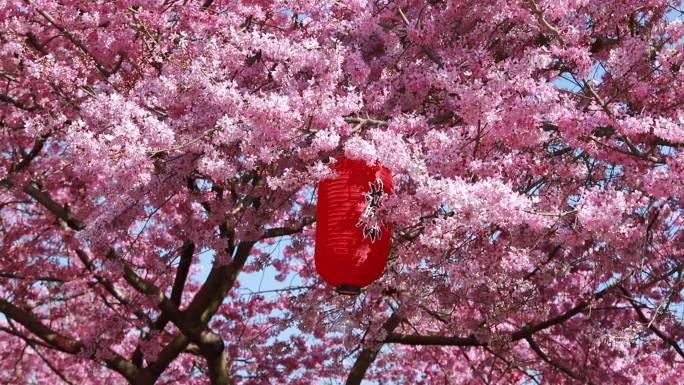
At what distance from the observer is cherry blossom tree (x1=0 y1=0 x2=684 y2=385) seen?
16.2 ft

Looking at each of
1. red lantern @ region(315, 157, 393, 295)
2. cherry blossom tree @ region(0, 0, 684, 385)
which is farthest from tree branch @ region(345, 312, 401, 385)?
red lantern @ region(315, 157, 393, 295)

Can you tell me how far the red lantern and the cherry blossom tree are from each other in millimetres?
135

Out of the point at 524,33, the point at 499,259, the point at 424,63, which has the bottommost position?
the point at 499,259

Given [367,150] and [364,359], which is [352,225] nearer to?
[367,150]

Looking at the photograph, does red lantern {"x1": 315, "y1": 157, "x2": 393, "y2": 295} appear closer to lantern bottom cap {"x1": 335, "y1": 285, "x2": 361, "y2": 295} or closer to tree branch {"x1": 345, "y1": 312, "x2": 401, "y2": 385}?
lantern bottom cap {"x1": 335, "y1": 285, "x2": 361, "y2": 295}

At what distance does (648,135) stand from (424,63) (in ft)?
5.69

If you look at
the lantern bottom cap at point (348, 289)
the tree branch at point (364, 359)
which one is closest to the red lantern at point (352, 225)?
the lantern bottom cap at point (348, 289)

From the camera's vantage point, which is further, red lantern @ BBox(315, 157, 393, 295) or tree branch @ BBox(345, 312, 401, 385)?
tree branch @ BBox(345, 312, 401, 385)

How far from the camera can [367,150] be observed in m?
4.73

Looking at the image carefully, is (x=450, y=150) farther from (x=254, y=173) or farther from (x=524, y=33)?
(x=254, y=173)

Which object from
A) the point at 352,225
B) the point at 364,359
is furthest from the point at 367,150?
the point at 364,359

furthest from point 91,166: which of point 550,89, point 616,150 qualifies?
point 616,150

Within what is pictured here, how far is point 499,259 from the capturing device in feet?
19.7

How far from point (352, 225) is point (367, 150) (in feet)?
1.64
